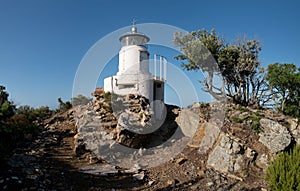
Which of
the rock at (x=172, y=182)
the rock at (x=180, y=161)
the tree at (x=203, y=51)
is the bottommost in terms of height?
the rock at (x=172, y=182)

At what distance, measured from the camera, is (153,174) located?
8789 mm

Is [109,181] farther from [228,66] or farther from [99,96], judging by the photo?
[228,66]

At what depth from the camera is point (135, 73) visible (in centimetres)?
1420

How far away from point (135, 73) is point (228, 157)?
766 cm

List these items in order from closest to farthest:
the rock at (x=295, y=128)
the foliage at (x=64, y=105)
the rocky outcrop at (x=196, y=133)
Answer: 1. the rocky outcrop at (x=196, y=133)
2. the rock at (x=295, y=128)
3. the foliage at (x=64, y=105)

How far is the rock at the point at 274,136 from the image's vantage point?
30.4ft

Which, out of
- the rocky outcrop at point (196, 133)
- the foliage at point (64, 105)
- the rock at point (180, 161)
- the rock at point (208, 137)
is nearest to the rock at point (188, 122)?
the rocky outcrop at point (196, 133)

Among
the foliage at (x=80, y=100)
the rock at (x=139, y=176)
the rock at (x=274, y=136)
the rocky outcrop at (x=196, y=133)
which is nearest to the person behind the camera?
the rock at (x=139, y=176)

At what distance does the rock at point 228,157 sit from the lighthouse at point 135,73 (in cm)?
623

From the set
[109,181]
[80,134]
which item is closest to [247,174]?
[109,181]

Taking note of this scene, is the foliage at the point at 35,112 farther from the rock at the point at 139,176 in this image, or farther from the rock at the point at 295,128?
the rock at the point at 295,128

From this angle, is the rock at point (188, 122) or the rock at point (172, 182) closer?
the rock at point (172, 182)

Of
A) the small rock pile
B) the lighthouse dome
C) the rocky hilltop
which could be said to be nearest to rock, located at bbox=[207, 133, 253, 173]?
the rocky hilltop

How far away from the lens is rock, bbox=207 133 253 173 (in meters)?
8.69
